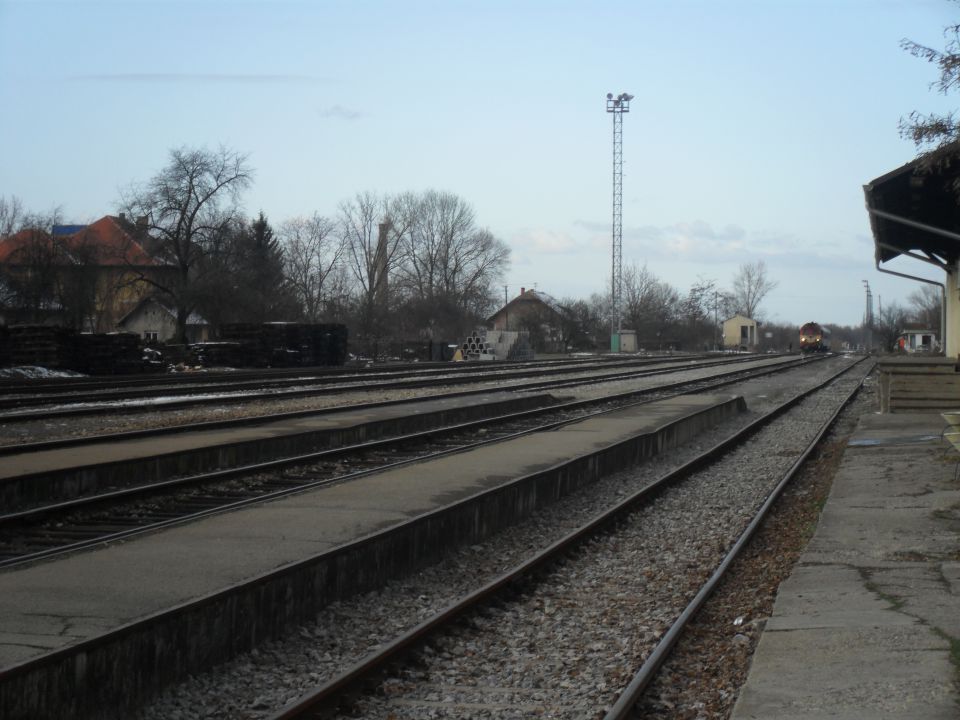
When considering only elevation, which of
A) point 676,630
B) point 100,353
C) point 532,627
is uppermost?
point 100,353

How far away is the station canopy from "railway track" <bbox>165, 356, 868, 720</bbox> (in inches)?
243

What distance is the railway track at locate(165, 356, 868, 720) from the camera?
5.83m

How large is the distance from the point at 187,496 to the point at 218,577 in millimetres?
5015

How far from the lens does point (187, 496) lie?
1180 centimetres

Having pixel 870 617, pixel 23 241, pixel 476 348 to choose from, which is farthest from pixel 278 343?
pixel 870 617

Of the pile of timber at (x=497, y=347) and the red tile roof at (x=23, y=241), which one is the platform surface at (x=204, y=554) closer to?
the red tile roof at (x=23, y=241)

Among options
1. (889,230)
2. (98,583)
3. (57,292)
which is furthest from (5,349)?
(98,583)

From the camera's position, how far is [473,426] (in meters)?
19.8

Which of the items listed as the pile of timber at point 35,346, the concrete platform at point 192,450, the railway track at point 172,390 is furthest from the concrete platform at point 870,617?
the pile of timber at point 35,346

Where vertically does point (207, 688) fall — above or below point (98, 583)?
below

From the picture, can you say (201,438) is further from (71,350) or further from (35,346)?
(71,350)

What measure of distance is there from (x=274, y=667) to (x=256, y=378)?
89.8ft

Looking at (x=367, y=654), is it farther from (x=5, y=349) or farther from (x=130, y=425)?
(x=5, y=349)

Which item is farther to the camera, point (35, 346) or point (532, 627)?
point (35, 346)
